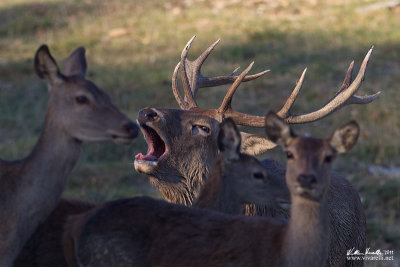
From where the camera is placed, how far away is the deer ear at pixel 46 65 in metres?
4.00

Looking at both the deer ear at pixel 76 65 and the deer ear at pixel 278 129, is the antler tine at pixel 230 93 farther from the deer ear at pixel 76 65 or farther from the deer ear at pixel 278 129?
the deer ear at pixel 76 65

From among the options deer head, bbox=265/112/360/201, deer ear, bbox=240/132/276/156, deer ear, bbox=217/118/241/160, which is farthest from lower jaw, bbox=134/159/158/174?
deer head, bbox=265/112/360/201

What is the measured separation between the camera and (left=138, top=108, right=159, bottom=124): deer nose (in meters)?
5.99

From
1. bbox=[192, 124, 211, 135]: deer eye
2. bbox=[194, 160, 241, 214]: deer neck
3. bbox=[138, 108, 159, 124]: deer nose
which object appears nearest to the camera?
bbox=[194, 160, 241, 214]: deer neck

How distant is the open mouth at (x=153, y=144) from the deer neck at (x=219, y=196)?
108 cm

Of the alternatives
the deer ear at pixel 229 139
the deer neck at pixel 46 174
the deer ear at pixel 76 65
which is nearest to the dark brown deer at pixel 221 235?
the deer neck at pixel 46 174

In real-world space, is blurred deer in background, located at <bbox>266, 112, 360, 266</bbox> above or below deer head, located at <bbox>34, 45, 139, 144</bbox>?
below

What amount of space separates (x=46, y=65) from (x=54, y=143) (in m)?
0.42

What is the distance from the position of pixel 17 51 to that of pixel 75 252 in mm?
13249

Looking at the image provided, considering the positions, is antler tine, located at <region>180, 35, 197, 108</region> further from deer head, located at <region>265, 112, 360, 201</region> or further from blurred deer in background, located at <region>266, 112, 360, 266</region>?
blurred deer in background, located at <region>266, 112, 360, 266</region>

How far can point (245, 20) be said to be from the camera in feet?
59.9

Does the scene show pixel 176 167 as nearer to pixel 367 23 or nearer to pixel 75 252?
pixel 75 252

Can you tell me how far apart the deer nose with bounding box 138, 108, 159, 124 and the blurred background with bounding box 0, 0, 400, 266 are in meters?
3.06

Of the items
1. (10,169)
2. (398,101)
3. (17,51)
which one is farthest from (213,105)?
(10,169)
